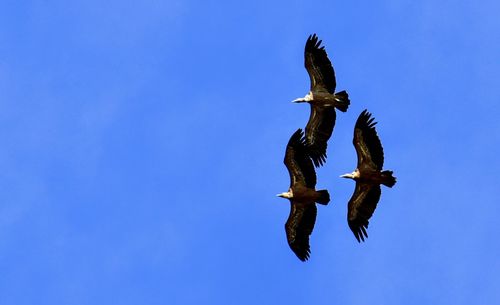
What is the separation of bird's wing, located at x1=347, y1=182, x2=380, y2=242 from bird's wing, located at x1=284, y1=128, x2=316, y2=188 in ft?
7.22

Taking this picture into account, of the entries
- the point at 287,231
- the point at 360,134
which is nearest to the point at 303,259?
the point at 287,231

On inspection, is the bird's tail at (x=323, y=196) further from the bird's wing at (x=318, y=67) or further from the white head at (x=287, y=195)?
the bird's wing at (x=318, y=67)

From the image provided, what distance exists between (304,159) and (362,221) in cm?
381

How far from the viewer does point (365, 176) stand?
69.9 m

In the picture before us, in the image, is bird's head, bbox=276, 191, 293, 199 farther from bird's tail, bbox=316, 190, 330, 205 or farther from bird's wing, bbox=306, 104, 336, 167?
bird's wing, bbox=306, 104, 336, 167

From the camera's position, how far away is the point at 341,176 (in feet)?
236

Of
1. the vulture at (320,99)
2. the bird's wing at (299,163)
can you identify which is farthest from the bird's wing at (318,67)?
the bird's wing at (299,163)

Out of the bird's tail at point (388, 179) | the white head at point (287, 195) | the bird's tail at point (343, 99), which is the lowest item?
the bird's tail at point (388, 179)

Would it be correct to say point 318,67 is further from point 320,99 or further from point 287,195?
point 287,195

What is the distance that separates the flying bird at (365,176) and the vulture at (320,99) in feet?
10.3

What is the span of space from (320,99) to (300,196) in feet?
18.1

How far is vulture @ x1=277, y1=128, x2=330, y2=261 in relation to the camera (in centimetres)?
6981

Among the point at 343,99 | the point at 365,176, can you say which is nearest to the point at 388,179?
the point at 365,176

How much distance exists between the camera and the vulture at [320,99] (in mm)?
72750
